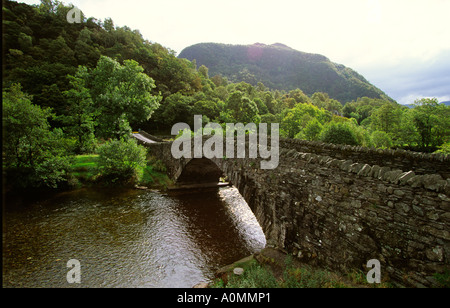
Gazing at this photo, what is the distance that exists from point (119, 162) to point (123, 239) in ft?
33.8

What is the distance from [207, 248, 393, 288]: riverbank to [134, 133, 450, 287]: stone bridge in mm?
399

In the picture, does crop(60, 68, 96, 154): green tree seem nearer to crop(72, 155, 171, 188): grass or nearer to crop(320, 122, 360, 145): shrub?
crop(72, 155, 171, 188): grass

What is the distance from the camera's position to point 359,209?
18.9 feet

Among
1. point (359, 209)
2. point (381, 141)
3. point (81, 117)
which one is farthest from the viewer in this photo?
point (381, 141)

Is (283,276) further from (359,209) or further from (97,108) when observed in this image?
(97,108)

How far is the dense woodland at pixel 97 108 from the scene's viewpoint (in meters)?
16.7

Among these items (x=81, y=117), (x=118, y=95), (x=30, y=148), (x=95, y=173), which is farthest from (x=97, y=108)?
(x=30, y=148)

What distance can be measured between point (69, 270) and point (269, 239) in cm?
894

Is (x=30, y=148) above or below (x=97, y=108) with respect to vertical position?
below

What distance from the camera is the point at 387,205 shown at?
16.6 ft

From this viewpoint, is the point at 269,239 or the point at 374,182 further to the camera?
the point at 269,239
